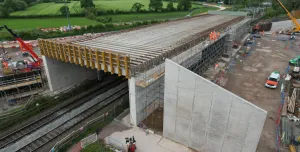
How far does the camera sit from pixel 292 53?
44031 millimetres

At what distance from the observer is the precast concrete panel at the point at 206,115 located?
499 inches

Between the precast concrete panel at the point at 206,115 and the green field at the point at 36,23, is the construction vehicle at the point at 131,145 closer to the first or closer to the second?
the precast concrete panel at the point at 206,115

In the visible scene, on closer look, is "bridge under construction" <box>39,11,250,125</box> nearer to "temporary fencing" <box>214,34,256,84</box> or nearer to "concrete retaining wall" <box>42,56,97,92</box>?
"concrete retaining wall" <box>42,56,97,92</box>

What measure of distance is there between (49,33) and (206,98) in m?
51.5

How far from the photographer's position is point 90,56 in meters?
19.5

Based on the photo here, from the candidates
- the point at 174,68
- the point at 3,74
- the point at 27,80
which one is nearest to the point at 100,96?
the point at 27,80

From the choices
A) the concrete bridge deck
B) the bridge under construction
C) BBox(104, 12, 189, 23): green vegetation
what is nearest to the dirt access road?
the bridge under construction

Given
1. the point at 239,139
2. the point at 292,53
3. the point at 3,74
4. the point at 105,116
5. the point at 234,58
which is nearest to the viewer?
the point at 239,139

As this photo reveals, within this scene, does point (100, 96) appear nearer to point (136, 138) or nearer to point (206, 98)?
point (136, 138)

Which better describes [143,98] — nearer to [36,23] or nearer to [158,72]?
[158,72]

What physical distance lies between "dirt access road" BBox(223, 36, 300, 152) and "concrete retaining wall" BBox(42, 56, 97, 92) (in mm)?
20315

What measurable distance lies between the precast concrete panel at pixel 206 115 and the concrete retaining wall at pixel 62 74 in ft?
54.6

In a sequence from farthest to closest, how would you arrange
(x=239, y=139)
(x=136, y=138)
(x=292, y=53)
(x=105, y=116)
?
(x=292, y=53), (x=105, y=116), (x=136, y=138), (x=239, y=139)

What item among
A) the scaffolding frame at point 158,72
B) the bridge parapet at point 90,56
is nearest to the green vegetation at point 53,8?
the bridge parapet at point 90,56
